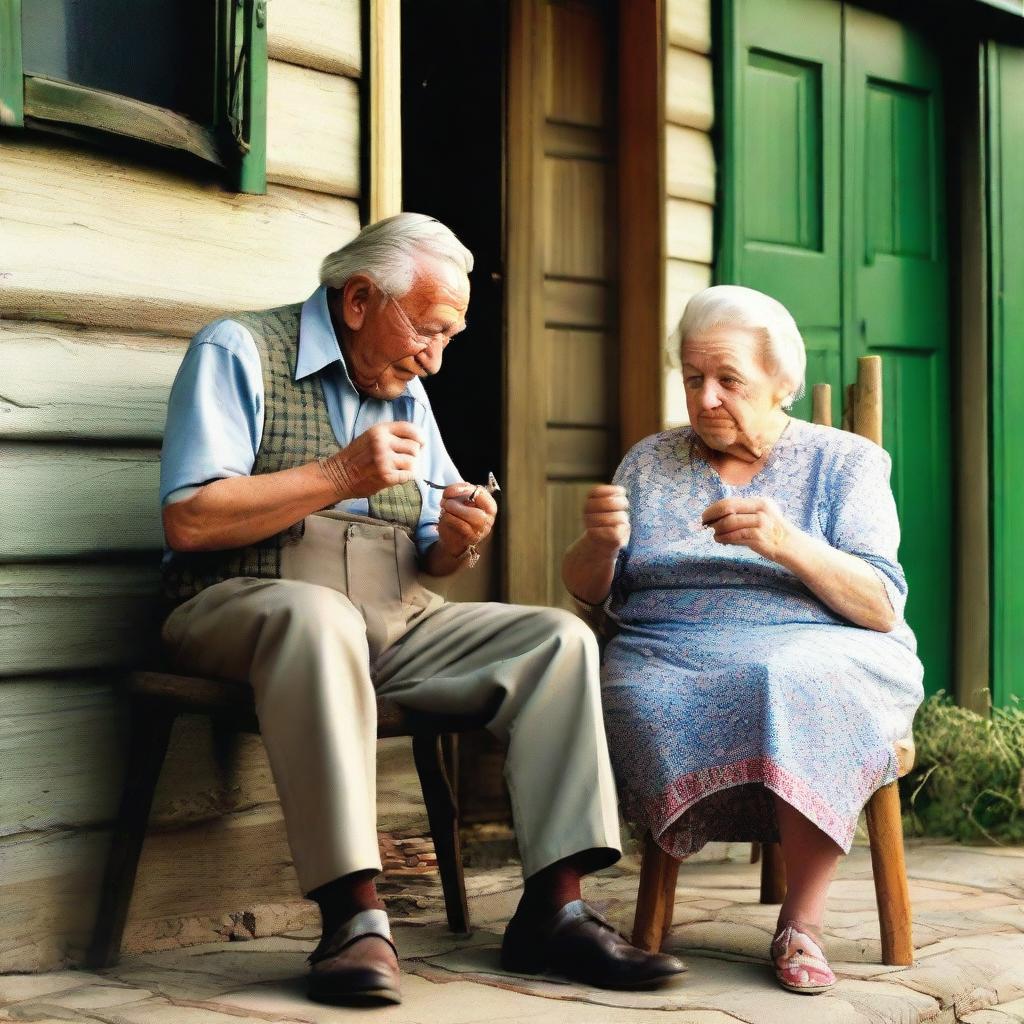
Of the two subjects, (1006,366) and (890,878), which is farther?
(1006,366)

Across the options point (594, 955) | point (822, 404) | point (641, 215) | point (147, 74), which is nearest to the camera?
point (594, 955)

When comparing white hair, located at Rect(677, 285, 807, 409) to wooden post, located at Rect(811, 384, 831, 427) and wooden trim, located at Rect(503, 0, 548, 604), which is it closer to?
wooden post, located at Rect(811, 384, 831, 427)

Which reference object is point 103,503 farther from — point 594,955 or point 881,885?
point 881,885

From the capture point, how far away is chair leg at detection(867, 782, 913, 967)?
2.82 metres

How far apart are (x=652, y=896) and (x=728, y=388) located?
40.7 inches

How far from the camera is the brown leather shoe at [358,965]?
2.29 metres

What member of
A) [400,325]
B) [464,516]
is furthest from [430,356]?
[464,516]

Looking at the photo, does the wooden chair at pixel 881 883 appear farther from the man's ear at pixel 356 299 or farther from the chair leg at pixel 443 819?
the man's ear at pixel 356 299

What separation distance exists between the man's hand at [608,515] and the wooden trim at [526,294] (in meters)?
1.34

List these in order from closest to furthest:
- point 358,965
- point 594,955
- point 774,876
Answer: point 358,965 → point 594,955 → point 774,876

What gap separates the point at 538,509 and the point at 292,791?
2029 millimetres

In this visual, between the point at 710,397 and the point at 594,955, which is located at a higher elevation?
the point at 710,397

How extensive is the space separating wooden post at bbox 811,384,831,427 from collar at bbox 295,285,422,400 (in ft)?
4.68

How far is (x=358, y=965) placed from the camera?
2297 mm
